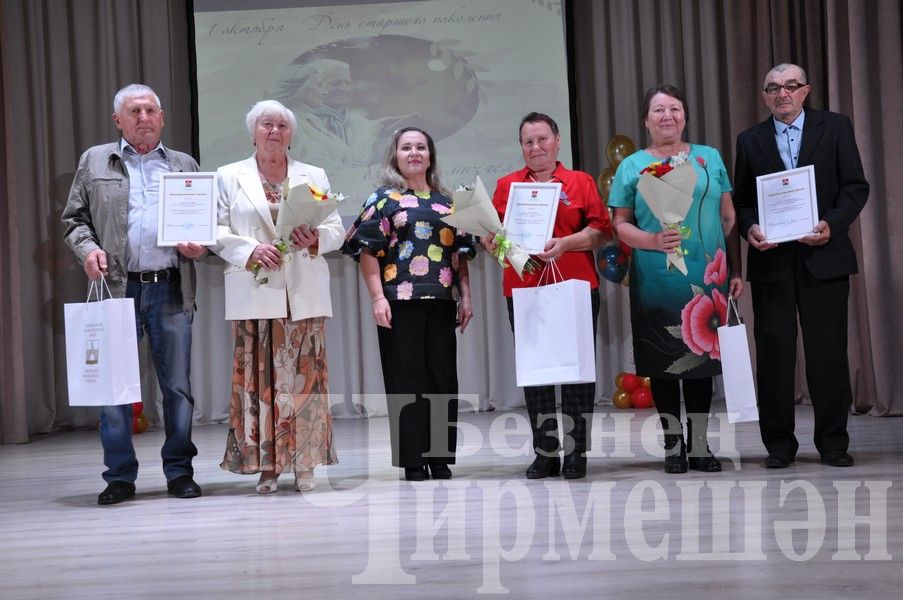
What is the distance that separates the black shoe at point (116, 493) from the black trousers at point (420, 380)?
999 mm

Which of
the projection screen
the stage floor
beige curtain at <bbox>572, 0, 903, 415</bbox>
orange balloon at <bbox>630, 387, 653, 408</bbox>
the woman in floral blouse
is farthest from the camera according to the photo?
the projection screen

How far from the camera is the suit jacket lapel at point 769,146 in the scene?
374 cm

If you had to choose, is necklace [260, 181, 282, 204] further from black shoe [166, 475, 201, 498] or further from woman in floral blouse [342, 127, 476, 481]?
black shoe [166, 475, 201, 498]

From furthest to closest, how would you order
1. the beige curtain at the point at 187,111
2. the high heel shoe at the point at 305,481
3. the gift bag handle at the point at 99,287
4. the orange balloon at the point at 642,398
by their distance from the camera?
1. the orange balloon at the point at 642,398
2. the beige curtain at the point at 187,111
3. the high heel shoe at the point at 305,481
4. the gift bag handle at the point at 99,287

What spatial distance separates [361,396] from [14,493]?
10.5ft

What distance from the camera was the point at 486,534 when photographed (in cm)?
277

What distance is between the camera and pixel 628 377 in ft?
21.8

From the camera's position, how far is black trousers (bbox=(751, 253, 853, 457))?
3.69 metres

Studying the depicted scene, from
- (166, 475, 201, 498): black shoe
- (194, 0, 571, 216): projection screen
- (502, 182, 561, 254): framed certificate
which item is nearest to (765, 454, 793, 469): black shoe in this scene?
(502, 182, 561, 254): framed certificate

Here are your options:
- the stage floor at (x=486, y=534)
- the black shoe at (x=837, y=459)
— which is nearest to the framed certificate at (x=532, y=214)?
the stage floor at (x=486, y=534)

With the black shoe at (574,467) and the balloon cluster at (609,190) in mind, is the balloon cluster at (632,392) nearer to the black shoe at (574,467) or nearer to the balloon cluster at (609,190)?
the balloon cluster at (609,190)

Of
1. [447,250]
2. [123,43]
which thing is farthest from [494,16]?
[447,250]

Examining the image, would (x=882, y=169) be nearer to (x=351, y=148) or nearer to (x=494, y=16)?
(x=494, y=16)

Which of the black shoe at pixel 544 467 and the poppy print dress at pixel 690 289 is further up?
the poppy print dress at pixel 690 289
